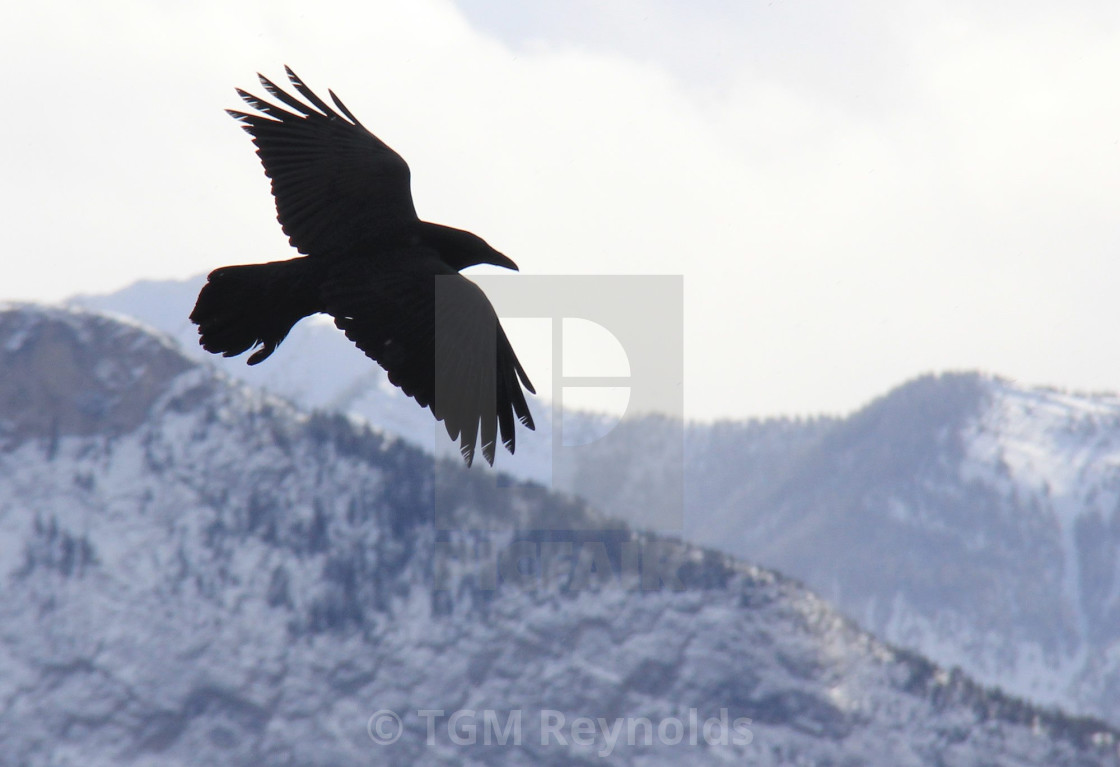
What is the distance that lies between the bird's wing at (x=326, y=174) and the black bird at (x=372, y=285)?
0.5 inches

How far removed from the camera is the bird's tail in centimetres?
1348

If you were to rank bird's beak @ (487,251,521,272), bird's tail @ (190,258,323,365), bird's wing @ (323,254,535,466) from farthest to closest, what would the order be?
bird's beak @ (487,251,521,272), bird's tail @ (190,258,323,365), bird's wing @ (323,254,535,466)

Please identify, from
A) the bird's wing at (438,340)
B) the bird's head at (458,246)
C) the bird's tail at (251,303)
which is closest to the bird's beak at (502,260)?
the bird's head at (458,246)

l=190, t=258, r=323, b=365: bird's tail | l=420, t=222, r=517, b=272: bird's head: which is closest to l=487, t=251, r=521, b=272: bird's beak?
l=420, t=222, r=517, b=272: bird's head

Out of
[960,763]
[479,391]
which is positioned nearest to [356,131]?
[479,391]

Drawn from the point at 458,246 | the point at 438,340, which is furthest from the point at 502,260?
the point at 438,340

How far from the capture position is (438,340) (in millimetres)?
13273

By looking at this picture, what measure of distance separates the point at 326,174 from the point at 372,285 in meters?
1.78

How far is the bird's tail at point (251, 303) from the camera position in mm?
13484

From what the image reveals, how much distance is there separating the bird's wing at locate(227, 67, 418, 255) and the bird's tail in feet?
2.31

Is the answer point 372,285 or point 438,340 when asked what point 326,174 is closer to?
point 372,285

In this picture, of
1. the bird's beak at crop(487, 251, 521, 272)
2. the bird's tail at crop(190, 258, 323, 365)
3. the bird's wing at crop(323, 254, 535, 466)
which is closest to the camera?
the bird's wing at crop(323, 254, 535, 466)

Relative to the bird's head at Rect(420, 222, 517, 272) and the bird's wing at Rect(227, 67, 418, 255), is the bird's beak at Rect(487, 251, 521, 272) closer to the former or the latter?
the bird's head at Rect(420, 222, 517, 272)

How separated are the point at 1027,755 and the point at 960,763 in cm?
925
